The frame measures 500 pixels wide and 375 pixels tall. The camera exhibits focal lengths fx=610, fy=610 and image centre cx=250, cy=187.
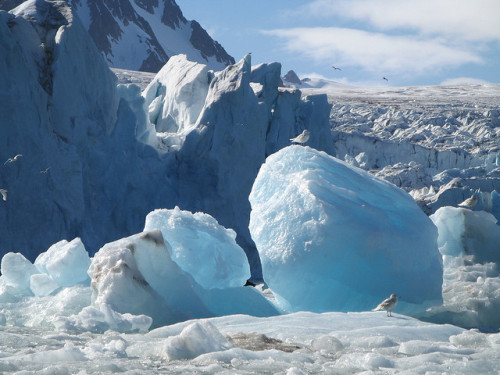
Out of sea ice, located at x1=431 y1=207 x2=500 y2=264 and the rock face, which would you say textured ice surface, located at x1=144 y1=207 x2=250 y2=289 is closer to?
sea ice, located at x1=431 y1=207 x2=500 y2=264

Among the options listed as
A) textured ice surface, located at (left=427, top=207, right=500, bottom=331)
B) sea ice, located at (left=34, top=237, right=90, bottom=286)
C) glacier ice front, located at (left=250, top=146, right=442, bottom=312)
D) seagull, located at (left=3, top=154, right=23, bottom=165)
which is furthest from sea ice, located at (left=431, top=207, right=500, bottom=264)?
seagull, located at (left=3, top=154, right=23, bottom=165)

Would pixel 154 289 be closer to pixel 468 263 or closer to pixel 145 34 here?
pixel 468 263

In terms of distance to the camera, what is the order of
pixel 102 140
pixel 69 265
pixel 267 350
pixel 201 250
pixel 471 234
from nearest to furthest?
pixel 267 350 → pixel 69 265 → pixel 201 250 → pixel 471 234 → pixel 102 140

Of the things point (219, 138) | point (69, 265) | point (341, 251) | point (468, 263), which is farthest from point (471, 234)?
→ point (219, 138)

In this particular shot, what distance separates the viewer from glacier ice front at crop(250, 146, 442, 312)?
6.12m

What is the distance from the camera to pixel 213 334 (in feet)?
13.1

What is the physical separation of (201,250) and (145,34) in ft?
140

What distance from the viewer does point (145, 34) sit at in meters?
46.9

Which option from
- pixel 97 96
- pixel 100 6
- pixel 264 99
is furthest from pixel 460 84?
pixel 97 96

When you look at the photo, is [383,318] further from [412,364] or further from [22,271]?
[22,271]

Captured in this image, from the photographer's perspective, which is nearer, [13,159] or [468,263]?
[468,263]

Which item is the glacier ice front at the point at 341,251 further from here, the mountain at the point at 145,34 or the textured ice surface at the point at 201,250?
the mountain at the point at 145,34

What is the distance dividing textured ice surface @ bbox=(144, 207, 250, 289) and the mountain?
3623 cm

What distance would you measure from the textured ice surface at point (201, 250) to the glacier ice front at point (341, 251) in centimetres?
59
